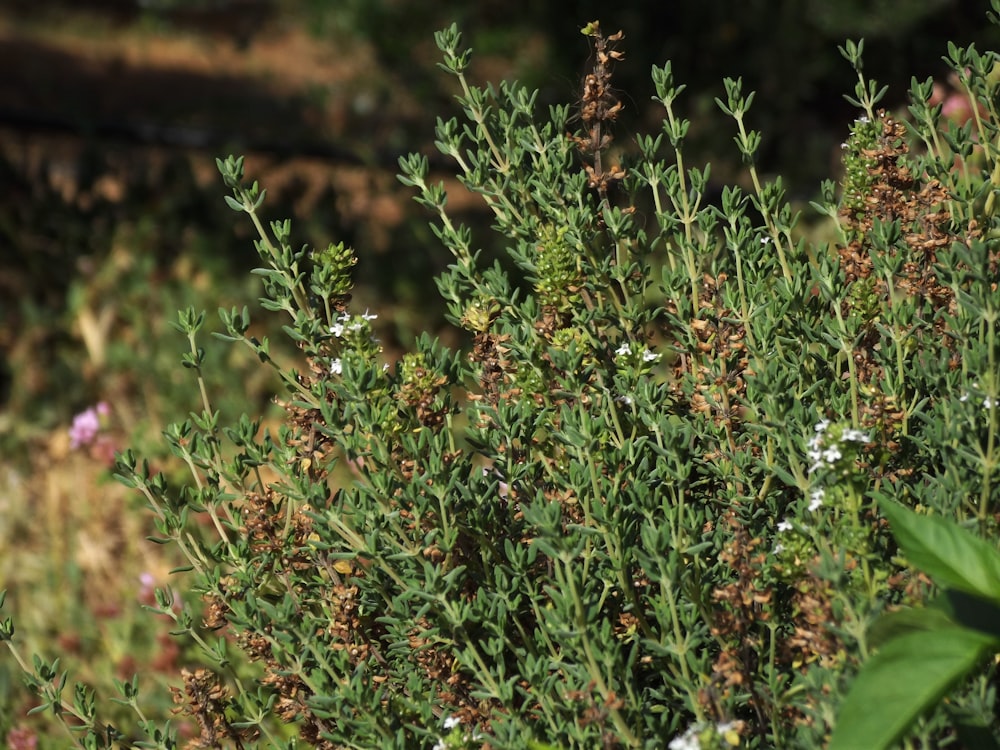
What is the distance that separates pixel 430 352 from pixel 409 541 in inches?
11.5

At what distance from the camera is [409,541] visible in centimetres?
181

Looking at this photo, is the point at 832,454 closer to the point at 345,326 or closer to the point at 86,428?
Answer: the point at 345,326

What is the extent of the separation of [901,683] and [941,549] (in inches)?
8.6

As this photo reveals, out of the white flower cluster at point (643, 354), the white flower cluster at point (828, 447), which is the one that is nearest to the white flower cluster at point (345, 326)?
the white flower cluster at point (643, 354)

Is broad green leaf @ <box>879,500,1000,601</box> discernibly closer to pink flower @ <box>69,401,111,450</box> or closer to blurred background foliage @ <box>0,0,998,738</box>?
blurred background foliage @ <box>0,0,998,738</box>

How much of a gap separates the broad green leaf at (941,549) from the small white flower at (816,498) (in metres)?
0.11

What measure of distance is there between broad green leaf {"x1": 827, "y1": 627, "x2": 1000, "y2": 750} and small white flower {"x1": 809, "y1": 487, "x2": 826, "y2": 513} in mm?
240

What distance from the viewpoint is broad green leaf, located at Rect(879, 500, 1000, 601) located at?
56.2 inches

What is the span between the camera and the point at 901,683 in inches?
50.4

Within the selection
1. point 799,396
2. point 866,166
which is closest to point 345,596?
point 799,396

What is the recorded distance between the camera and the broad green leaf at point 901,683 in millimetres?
1249

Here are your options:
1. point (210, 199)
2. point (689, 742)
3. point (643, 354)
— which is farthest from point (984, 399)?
point (210, 199)

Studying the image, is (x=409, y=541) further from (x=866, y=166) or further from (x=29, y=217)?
(x=29, y=217)

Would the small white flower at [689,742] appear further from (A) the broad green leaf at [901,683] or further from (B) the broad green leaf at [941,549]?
(B) the broad green leaf at [941,549]
